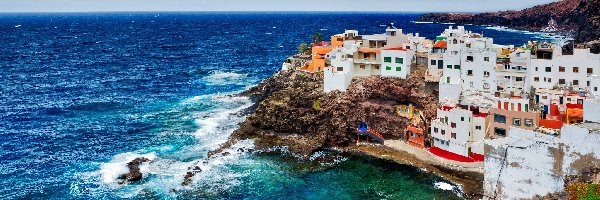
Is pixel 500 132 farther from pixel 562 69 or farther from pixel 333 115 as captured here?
pixel 333 115

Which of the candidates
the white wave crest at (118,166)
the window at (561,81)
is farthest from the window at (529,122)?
the white wave crest at (118,166)

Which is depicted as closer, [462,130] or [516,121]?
[516,121]

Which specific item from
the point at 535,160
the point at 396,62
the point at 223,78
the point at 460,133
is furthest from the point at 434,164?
the point at 223,78

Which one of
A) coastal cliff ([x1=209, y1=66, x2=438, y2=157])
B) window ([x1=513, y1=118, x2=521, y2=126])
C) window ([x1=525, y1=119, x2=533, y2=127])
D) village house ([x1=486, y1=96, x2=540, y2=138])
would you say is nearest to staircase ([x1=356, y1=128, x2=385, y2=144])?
coastal cliff ([x1=209, y1=66, x2=438, y2=157])

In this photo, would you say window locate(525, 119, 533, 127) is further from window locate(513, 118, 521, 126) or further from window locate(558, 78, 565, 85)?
window locate(558, 78, 565, 85)

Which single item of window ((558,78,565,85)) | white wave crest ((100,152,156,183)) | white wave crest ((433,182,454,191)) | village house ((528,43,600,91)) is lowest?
white wave crest ((433,182,454,191))

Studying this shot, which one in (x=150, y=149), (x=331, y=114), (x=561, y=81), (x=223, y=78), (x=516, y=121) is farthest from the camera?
(x=223, y=78)
